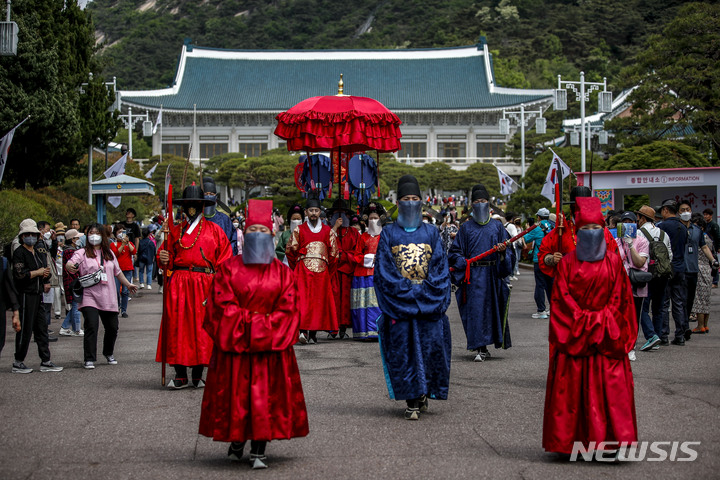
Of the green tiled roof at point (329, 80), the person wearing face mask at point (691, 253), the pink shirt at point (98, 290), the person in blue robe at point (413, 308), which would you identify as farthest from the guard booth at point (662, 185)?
the green tiled roof at point (329, 80)

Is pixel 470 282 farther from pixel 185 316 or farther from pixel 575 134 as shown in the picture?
pixel 575 134

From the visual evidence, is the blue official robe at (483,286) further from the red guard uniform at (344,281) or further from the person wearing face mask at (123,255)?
the person wearing face mask at (123,255)

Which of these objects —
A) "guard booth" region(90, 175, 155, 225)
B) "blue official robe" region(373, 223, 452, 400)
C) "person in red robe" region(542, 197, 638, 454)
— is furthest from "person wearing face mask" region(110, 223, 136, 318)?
"person in red robe" region(542, 197, 638, 454)

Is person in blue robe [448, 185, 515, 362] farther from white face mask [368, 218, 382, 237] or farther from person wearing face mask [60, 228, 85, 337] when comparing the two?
person wearing face mask [60, 228, 85, 337]

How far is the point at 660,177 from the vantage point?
22.8 metres

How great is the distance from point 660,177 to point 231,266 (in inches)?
751

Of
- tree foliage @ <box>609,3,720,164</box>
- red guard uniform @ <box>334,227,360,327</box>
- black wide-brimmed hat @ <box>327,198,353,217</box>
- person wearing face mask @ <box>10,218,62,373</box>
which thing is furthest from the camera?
tree foliage @ <box>609,3,720,164</box>

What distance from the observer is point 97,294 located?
967cm

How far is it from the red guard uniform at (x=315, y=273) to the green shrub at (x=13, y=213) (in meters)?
5.91

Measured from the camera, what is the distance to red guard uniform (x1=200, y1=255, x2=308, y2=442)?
18.1 feet

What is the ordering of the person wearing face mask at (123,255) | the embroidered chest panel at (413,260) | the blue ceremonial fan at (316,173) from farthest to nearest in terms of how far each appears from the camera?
the person wearing face mask at (123,255)
the blue ceremonial fan at (316,173)
the embroidered chest panel at (413,260)

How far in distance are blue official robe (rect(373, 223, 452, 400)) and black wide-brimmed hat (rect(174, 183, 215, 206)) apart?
2.05 meters

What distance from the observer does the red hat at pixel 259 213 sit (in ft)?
19.4

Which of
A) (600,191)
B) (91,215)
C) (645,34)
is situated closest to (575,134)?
(600,191)
